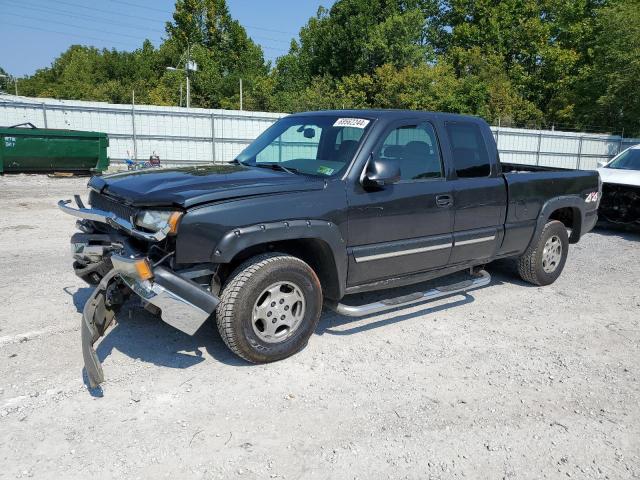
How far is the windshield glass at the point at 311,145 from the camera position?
14.4ft

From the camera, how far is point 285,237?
3812 millimetres

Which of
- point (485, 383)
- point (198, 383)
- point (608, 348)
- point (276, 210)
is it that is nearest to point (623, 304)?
point (608, 348)

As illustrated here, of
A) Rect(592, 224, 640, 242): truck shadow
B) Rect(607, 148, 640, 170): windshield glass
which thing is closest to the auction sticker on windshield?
Rect(592, 224, 640, 242): truck shadow

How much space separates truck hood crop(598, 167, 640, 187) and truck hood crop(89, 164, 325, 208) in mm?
7523

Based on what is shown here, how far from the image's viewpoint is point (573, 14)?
43656 millimetres

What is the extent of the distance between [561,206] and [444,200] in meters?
2.11

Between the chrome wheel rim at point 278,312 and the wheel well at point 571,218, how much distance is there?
3912mm

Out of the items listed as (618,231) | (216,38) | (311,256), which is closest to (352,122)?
(311,256)

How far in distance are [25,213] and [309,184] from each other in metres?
8.21

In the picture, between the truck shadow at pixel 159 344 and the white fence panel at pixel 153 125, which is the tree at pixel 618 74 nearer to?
the white fence panel at pixel 153 125

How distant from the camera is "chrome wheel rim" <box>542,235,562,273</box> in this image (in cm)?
623

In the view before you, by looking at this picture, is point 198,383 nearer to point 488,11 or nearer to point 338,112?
point 338,112

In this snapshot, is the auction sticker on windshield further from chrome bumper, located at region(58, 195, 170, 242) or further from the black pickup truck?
chrome bumper, located at region(58, 195, 170, 242)

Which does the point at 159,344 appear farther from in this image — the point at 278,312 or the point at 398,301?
the point at 398,301
